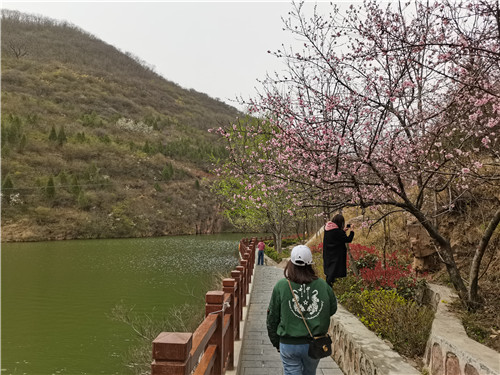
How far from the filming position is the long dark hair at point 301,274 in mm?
3082

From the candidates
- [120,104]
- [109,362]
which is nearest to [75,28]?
[120,104]

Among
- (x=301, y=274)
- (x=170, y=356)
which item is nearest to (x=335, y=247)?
(x=301, y=274)

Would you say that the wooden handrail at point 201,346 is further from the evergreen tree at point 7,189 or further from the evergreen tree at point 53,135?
the evergreen tree at point 53,135

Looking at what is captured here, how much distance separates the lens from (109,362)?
31.9 feet

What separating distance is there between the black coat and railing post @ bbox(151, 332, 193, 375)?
4655 mm

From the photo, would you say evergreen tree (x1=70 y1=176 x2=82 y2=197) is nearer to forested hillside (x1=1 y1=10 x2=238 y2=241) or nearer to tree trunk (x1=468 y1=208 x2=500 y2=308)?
forested hillside (x1=1 y1=10 x2=238 y2=241)

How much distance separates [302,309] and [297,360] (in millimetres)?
456

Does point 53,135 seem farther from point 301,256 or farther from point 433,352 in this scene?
point 433,352

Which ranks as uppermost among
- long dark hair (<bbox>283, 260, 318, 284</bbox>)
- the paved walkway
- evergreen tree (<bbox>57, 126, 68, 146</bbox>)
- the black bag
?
evergreen tree (<bbox>57, 126, 68, 146</bbox>)

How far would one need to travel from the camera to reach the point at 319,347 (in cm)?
299

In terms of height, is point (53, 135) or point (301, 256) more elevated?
point (53, 135)

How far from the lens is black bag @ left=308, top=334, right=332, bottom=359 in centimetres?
297

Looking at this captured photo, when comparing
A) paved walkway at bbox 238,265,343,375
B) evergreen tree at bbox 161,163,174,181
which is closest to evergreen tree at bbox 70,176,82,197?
evergreen tree at bbox 161,163,174,181

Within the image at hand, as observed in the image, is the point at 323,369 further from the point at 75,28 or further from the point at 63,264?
the point at 75,28
